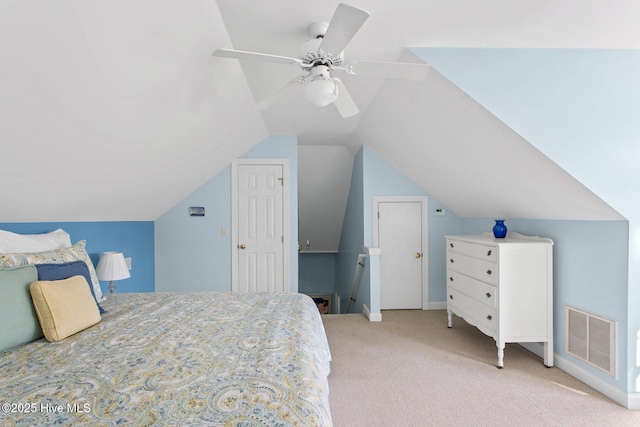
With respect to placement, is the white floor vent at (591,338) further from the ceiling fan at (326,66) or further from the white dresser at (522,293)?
the ceiling fan at (326,66)

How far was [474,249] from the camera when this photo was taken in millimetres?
3238

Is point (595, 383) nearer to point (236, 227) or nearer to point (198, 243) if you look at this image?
point (236, 227)

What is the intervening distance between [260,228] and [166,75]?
2.49 metres

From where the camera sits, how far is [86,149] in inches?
82.4

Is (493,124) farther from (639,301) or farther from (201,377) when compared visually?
(201,377)

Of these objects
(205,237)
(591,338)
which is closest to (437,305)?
(591,338)

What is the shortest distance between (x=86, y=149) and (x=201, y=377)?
5.51ft

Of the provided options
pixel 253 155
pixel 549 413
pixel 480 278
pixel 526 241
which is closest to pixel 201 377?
pixel 549 413

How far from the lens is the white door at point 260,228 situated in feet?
14.0

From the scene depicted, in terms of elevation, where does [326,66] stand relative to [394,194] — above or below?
above

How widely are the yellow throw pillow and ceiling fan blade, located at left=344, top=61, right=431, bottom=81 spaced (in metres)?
1.91

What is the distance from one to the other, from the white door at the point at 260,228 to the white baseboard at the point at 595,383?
9.50 ft

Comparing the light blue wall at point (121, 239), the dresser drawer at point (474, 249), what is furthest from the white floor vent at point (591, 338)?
the light blue wall at point (121, 239)

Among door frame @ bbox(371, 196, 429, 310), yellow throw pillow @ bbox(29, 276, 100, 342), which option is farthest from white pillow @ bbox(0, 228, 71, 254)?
door frame @ bbox(371, 196, 429, 310)
